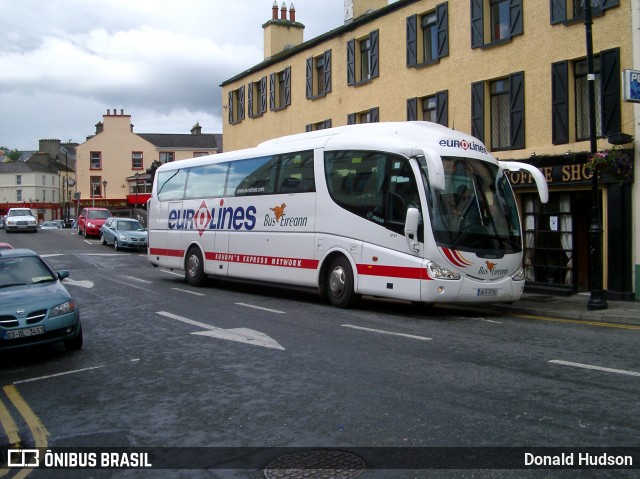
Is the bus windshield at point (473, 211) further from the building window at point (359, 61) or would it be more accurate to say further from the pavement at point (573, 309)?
the building window at point (359, 61)

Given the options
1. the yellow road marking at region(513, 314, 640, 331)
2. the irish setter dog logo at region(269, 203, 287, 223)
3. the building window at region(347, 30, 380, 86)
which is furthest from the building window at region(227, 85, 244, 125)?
the yellow road marking at region(513, 314, 640, 331)

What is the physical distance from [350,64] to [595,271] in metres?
14.5

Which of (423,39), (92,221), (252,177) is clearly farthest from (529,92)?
(92,221)

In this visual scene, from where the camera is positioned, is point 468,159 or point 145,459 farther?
point 468,159

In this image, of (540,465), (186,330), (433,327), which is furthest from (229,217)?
(540,465)

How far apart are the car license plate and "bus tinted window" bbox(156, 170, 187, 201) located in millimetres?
11374

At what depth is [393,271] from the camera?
12203 mm

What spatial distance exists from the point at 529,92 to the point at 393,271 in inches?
323

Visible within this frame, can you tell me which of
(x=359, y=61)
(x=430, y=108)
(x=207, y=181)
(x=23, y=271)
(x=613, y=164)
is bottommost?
(x=23, y=271)

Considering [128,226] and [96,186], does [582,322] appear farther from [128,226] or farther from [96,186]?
[96,186]

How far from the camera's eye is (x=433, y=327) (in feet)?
35.9

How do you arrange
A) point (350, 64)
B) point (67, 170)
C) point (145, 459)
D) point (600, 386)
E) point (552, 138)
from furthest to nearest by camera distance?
1. point (67, 170)
2. point (350, 64)
3. point (552, 138)
4. point (600, 386)
5. point (145, 459)

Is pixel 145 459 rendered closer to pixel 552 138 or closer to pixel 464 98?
pixel 552 138

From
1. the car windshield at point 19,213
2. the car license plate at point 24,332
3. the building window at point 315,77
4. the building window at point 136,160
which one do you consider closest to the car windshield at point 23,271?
the car license plate at point 24,332
